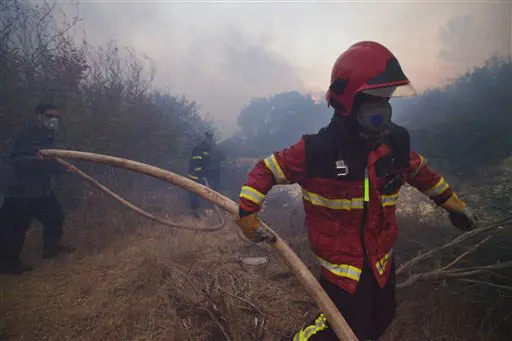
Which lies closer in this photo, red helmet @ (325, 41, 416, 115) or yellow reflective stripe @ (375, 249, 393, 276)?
red helmet @ (325, 41, 416, 115)

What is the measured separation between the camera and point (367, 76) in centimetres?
167

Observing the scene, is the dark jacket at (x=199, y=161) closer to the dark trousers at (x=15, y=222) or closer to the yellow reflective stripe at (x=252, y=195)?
the dark trousers at (x=15, y=222)

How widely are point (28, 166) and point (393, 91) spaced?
210 inches

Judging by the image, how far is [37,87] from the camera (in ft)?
22.2

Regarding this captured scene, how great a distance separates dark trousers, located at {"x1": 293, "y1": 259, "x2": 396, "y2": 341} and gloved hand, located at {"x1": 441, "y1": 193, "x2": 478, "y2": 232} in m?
0.72

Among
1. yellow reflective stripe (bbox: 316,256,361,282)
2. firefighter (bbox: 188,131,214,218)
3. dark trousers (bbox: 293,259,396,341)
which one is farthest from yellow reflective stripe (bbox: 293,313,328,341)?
firefighter (bbox: 188,131,214,218)

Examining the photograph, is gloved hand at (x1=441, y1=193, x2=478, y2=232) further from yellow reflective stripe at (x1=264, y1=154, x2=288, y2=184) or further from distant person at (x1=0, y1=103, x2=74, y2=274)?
distant person at (x1=0, y1=103, x2=74, y2=274)

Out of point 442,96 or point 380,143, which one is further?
point 442,96

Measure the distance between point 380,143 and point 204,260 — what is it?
126 inches

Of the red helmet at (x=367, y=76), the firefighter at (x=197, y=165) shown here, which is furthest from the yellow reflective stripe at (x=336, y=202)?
the firefighter at (x=197, y=165)

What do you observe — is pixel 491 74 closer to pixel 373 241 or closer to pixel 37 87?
pixel 373 241

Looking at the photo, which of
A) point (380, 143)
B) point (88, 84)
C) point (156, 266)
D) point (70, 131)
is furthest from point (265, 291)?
point (88, 84)

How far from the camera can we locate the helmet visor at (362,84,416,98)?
1.64 metres

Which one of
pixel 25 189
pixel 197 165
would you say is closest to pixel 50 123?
pixel 25 189
